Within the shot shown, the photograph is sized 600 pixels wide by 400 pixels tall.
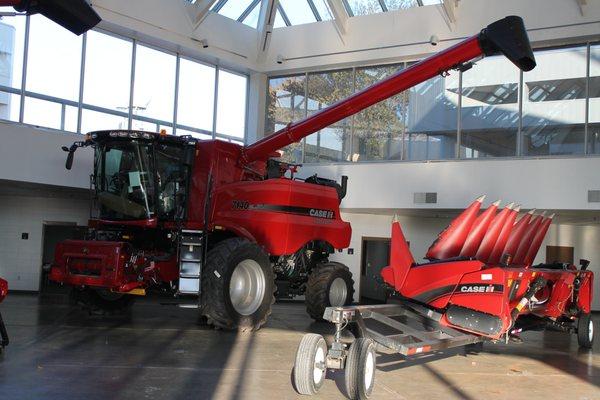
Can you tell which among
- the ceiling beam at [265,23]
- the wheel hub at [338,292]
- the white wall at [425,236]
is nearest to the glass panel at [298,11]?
the ceiling beam at [265,23]

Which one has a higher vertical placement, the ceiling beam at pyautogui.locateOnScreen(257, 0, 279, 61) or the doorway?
the ceiling beam at pyautogui.locateOnScreen(257, 0, 279, 61)

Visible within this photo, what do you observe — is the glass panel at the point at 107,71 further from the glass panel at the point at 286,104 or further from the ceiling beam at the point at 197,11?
the glass panel at the point at 286,104

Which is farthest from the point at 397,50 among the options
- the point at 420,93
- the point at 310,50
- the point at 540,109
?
the point at 540,109

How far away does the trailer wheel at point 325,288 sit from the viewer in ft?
38.7

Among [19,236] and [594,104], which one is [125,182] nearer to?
[19,236]

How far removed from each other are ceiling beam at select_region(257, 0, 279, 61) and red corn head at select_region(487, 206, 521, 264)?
1004 cm

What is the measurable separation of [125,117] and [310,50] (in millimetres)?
5325

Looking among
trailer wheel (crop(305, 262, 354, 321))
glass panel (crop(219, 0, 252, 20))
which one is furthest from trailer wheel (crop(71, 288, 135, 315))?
glass panel (crop(219, 0, 252, 20))

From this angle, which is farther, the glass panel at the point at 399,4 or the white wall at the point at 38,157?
the glass panel at the point at 399,4

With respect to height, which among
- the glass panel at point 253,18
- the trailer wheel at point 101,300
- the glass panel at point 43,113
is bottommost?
the trailer wheel at point 101,300

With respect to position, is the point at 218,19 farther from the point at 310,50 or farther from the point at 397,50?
the point at 397,50

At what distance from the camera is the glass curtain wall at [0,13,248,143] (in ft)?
43.8

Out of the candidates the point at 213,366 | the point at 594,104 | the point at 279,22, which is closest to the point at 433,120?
the point at 594,104

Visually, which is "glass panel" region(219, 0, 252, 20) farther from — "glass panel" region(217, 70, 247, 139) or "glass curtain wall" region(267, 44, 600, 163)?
"glass curtain wall" region(267, 44, 600, 163)
